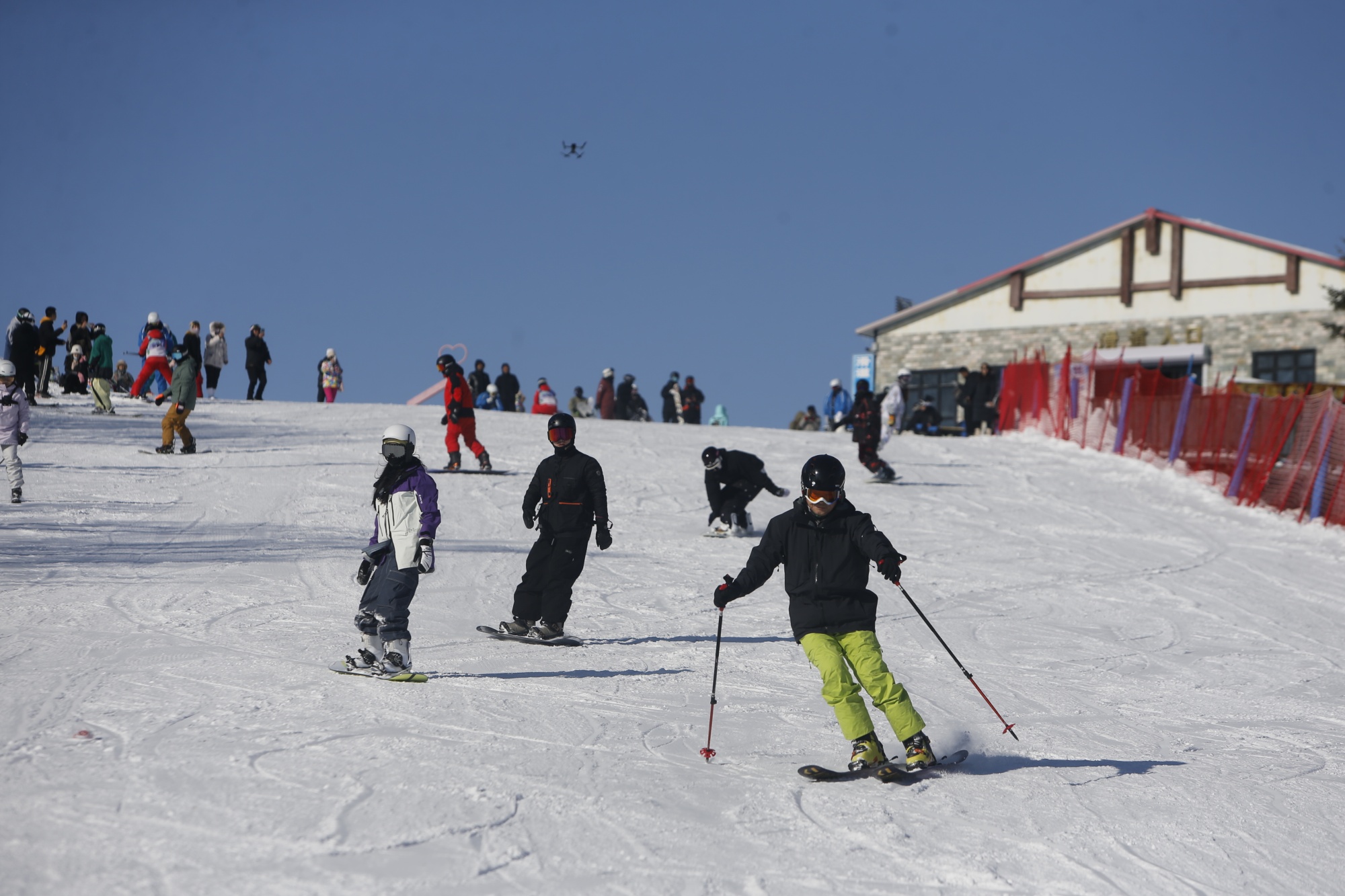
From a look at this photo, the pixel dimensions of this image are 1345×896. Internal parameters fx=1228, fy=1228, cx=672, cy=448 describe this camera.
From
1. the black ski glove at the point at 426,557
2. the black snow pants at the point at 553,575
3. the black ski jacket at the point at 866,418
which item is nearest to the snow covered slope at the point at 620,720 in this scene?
the black snow pants at the point at 553,575

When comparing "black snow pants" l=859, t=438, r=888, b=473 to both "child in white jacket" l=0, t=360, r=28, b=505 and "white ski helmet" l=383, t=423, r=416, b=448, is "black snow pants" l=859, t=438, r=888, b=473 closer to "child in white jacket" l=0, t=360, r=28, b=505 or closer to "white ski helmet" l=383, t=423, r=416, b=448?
"child in white jacket" l=0, t=360, r=28, b=505

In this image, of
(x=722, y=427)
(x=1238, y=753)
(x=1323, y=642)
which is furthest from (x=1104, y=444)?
(x=1238, y=753)

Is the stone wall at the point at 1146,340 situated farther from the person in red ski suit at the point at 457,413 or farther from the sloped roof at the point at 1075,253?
the person in red ski suit at the point at 457,413

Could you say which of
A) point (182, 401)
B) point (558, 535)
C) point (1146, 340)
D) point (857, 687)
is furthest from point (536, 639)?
point (1146, 340)

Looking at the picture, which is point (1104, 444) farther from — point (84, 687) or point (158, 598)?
point (84, 687)

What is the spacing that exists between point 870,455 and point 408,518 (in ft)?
38.9

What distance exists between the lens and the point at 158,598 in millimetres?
9195

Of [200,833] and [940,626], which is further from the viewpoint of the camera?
[940,626]

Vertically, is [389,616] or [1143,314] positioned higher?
[1143,314]

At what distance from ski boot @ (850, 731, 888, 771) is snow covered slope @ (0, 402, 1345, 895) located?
204 mm

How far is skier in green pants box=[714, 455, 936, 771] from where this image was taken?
17.5ft

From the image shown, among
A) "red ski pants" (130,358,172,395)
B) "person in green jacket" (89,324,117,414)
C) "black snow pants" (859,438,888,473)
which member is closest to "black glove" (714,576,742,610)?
"black snow pants" (859,438,888,473)

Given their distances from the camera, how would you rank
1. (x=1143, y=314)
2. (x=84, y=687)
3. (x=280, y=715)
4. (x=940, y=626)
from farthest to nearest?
(x=1143, y=314), (x=940, y=626), (x=84, y=687), (x=280, y=715)

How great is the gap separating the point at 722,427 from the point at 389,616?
19.5 meters
